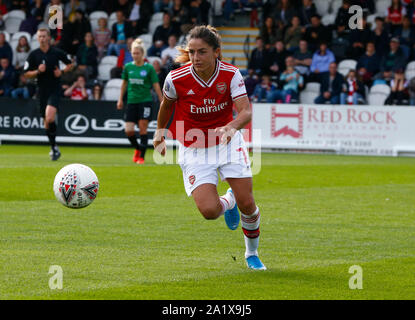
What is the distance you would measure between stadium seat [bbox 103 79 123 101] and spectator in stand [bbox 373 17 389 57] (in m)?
7.18

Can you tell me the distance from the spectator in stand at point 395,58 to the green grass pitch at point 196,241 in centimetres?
775

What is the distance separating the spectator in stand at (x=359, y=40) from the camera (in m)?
23.7

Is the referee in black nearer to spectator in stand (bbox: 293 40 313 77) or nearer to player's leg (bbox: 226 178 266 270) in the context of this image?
spectator in stand (bbox: 293 40 313 77)

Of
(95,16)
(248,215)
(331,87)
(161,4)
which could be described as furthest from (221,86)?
(95,16)

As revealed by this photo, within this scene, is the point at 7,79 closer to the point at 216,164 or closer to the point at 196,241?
the point at 196,241

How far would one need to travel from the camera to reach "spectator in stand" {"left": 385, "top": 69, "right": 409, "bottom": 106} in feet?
72.3

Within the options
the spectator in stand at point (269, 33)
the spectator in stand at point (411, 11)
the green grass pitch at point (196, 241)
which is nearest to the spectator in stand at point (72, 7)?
the spectator in stand at point (269, 33)

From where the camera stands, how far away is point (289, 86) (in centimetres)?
2303

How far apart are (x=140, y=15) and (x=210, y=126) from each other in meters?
20.3

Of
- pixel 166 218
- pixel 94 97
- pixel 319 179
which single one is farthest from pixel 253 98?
pixel 166 218

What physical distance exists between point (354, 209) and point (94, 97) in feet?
45.8

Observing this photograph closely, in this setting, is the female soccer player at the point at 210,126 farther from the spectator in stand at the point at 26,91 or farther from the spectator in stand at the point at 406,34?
the spectator in stand at the point at 26,91

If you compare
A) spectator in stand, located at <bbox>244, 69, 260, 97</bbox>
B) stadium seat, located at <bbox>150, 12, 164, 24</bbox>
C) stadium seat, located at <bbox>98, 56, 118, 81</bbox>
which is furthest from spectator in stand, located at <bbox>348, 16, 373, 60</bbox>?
stadium seat, located at <bbox>98, 56, 118, 81</bbox>
